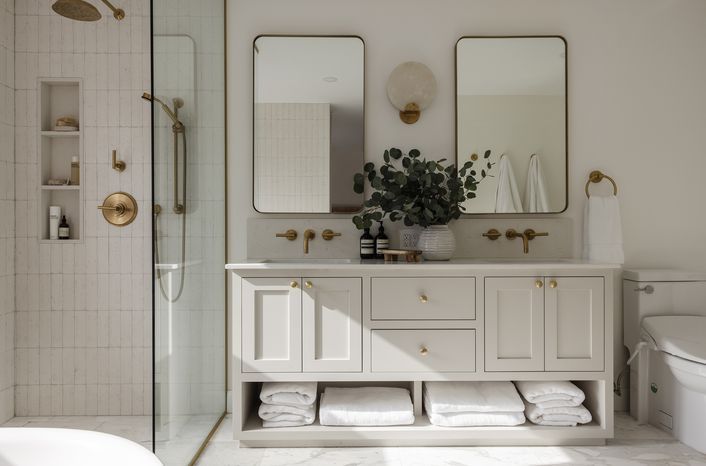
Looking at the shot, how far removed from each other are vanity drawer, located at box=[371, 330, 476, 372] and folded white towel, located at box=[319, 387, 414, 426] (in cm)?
20

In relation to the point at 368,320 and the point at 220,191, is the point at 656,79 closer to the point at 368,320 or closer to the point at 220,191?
the point at 368,320

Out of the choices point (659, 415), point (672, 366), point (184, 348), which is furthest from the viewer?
point (659, 415)

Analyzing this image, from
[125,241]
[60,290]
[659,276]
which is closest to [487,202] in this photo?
[659,276]

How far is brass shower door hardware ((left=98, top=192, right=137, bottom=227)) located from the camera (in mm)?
2650

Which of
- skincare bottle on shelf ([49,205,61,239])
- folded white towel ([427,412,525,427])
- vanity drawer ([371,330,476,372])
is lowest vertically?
folded white towel ([427,412,525,427])

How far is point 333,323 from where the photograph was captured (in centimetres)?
222

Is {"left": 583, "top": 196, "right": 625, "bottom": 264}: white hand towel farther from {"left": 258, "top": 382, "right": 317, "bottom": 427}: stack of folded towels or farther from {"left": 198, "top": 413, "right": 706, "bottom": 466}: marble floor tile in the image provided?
{"left": 258, "top": 382, "right": 317, "bottom": 427}: stack of folded towels

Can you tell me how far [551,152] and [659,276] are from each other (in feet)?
2.75

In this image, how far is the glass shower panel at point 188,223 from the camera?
1738 millimetres

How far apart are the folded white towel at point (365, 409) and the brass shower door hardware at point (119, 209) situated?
4.63 feet

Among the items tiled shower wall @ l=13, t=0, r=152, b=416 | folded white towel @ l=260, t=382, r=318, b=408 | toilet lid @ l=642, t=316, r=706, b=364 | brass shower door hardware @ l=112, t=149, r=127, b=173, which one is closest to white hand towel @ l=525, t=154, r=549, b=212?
toilet lid @ l=642, t=316, r=706, b=364

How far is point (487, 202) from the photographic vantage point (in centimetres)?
265

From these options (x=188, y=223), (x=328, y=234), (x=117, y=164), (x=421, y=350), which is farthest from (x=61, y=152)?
(x=421, y=350)

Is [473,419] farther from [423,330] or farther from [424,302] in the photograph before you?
[424,302]
